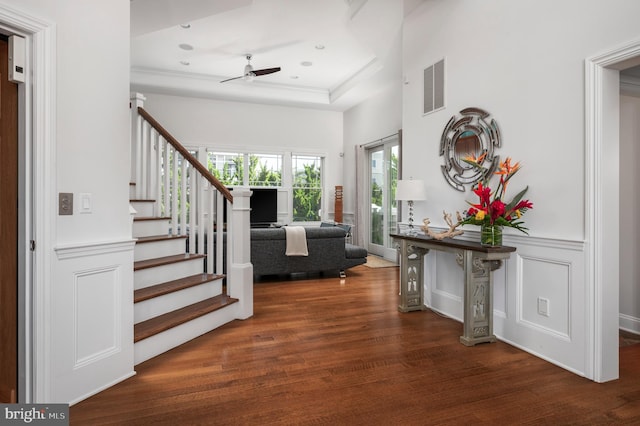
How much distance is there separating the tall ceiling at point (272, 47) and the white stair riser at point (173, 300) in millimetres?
2850

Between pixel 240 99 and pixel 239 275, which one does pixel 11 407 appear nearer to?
pixel 239 275

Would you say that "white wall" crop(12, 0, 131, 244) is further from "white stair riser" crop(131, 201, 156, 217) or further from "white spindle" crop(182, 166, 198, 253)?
"white stair riser" crop(131, 201, 156, 217)

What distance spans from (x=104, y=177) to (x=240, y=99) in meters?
6.31

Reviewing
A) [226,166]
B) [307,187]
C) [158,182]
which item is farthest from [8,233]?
[307,187]

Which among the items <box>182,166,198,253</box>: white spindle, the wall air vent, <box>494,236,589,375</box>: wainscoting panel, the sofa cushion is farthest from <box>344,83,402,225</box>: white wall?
<box>494,236,589,375</box>: wainscoting panel

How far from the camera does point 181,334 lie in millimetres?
3100

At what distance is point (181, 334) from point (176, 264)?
0.71 metres

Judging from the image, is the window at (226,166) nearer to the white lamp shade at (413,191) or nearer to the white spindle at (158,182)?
the white spindle at (158,182)

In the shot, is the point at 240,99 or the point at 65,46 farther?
the point at 240,99

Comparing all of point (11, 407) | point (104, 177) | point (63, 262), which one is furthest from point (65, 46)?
point (11, 407)

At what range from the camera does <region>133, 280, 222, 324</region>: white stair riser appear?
301cm

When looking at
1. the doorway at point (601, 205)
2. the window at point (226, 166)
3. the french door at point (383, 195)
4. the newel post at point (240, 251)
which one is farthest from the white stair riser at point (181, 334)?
the window at point (226, 166)

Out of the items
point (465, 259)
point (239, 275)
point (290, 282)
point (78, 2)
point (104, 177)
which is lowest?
point (290, 282)

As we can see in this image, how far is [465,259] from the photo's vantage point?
3.16 metres
